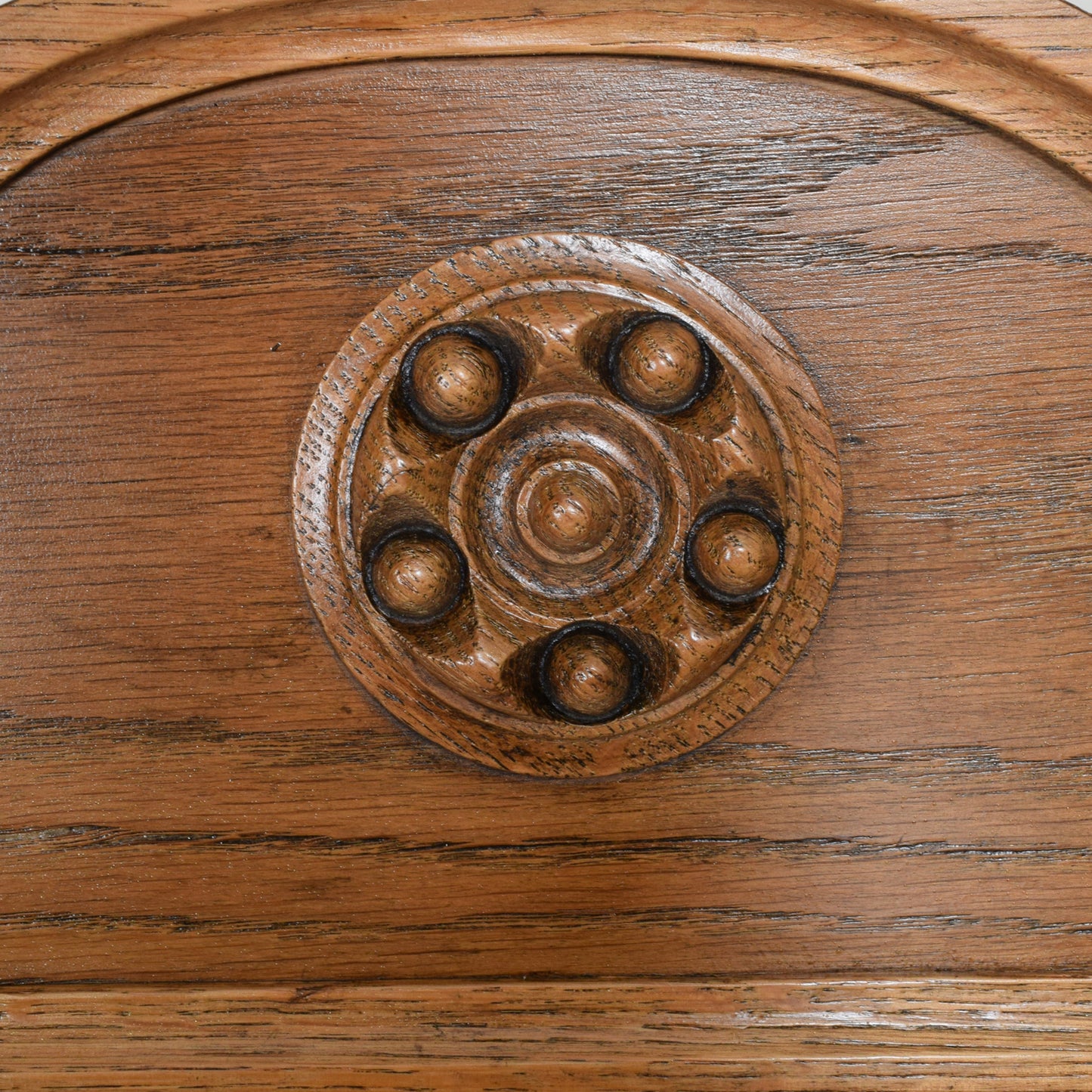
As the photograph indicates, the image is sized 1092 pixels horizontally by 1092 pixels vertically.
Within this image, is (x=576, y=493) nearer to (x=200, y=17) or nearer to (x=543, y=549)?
(x=543, y=549)

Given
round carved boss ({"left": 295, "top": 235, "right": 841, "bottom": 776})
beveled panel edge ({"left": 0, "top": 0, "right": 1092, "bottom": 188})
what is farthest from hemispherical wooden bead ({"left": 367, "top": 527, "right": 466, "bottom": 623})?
beveled panel edge ({"left": 0, "top": 0, "right": 1092, "bottom": 188})

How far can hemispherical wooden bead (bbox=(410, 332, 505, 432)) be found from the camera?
1.73 ft

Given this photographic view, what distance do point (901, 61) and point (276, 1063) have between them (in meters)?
0.66

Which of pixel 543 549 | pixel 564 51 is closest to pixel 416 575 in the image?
pixel 543 549

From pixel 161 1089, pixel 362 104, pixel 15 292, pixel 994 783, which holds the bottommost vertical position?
pixel 161 1089

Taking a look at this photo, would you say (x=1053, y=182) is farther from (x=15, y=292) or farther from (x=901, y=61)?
(x=15, y=292)

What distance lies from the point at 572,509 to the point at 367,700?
172mm

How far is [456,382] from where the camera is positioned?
526mm

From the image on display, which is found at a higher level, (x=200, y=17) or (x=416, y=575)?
(x=200, y=17)

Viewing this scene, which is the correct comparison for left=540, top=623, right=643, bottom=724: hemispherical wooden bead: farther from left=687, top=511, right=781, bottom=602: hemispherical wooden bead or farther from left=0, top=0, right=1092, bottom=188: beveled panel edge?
left=0, top=0, right=1092, bottom=188: beveled panel edge

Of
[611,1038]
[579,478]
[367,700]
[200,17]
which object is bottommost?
[611,1038]

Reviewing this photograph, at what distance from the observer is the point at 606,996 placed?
0.58 m

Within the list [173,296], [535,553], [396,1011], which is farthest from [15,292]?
[396,1011]

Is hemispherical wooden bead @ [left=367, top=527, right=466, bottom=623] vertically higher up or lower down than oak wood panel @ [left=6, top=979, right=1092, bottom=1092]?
higher up
